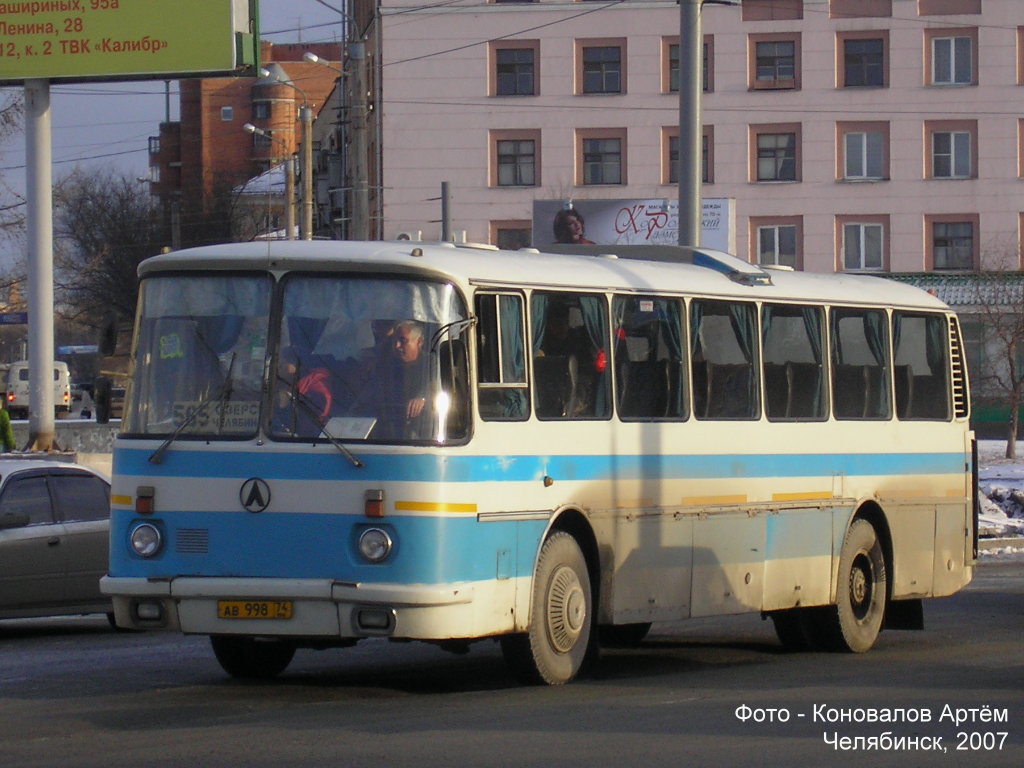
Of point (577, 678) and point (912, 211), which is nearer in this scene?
point (577, 678)

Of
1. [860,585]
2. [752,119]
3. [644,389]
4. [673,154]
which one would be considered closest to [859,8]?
[752,119]

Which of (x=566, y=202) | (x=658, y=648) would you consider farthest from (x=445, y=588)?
(x=566, y=202)

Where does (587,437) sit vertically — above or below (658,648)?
above

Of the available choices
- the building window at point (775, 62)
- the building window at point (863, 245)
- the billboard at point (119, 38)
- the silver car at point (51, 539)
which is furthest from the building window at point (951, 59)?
the silver car at point (51, 539)

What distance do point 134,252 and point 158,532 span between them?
73.6 meters

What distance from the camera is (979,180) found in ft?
200

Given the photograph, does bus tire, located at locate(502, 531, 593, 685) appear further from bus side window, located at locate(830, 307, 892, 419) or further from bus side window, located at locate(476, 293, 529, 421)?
bus side window, located at locate(830, 307, 892, 419)

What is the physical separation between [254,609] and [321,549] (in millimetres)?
503

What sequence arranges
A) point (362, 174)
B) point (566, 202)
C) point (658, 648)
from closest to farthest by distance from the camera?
point (658, 648) < point (362, 174) < point (566, 202)

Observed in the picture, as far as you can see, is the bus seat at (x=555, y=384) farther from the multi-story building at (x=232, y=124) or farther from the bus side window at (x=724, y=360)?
the multi-story building at (x=232, y=124)

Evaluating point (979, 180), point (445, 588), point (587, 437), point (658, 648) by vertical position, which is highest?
point (979, 180)

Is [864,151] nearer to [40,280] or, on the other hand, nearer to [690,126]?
[40,280]

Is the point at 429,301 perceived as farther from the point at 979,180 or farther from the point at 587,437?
the point at 979,180

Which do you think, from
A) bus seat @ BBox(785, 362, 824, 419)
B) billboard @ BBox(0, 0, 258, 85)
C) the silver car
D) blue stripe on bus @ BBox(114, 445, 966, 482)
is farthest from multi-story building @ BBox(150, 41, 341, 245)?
blue stripe on bus @ BBox(114, 445, 966, 482)
